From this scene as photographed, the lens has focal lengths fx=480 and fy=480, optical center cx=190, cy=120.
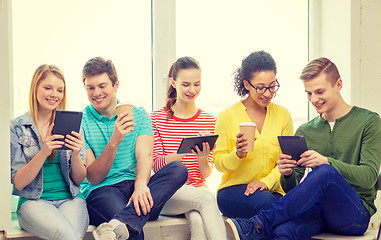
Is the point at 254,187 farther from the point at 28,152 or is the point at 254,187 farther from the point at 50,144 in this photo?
the point at 28,152

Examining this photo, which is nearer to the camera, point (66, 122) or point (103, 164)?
point (66, 122)

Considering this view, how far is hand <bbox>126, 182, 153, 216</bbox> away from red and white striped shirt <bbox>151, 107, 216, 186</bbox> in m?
0.50

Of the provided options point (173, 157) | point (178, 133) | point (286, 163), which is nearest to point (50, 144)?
point (173, 157)

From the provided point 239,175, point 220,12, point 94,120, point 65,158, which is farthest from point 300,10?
point 65,158

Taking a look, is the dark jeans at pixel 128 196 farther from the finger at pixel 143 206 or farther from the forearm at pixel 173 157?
the forearm at pixel 173 157

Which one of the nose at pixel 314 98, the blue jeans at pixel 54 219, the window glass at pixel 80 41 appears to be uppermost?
the window glass at pixel 80 41

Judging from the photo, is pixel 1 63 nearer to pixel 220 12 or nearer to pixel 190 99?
pixel 190 99

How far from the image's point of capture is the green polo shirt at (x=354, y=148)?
8.59ft

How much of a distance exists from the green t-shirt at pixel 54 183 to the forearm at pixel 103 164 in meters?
0.16

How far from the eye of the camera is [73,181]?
2703 millimetres

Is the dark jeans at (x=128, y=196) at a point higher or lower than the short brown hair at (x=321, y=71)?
lower

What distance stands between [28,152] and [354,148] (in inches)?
72.4

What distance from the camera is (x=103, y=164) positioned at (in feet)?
8.91

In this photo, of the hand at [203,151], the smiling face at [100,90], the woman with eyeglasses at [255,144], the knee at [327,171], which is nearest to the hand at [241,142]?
the woman with eyeglasses at [255,144]
